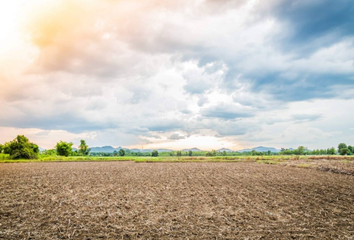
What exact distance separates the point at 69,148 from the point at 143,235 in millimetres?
89903

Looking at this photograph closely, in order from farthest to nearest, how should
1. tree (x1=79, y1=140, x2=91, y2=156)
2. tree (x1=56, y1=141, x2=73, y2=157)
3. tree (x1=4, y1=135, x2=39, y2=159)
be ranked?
tree (x1=79, y1=140, x2=91, y2=156)
tree (x1=56, y1=141, x2=73, y2=157)
tree (x1=4, y1=135, x2=39, y2=159)

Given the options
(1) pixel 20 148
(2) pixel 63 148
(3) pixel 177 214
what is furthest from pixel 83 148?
(3) pixel 177 214

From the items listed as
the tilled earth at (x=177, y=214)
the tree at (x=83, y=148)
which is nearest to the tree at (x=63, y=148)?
the tree at (x=83, y=148)

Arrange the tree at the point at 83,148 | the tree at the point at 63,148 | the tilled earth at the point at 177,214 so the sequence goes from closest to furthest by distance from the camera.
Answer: the tilled earth at the point at 177,214 < the tree at the point at 63,148 < the tree at the point at 83,148

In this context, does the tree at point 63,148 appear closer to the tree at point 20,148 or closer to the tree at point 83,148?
the tree at point 20,148

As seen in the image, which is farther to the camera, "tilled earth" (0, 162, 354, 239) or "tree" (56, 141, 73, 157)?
"tree" (56, 141, 73, 157)

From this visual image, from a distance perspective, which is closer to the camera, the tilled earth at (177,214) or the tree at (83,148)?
the tilled earth at (177,214)

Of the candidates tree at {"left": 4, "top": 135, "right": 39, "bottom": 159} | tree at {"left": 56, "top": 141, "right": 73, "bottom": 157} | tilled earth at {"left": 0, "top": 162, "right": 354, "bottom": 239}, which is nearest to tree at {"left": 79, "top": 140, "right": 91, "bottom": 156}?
tree at {"left": 56, "top": 141, "right": 73, "bottom": 157}

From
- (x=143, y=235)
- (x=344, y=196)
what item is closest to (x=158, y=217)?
(x=143, y=235)

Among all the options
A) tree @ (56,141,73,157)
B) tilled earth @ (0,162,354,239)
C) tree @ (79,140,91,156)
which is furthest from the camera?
tree @ (79,140,91,156)

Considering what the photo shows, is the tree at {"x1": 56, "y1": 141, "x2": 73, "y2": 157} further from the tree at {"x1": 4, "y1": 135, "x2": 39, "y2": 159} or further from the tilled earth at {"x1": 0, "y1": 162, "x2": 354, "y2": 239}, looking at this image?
the tilled earth at {"x1": 0, "y1": 162, "x2": 354, "y2": 239}

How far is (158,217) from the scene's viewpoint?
1021cm

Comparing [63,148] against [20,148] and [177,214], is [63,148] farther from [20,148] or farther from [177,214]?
[177,214]

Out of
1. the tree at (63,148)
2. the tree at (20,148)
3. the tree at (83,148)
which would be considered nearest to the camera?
the tree at (20,148)
